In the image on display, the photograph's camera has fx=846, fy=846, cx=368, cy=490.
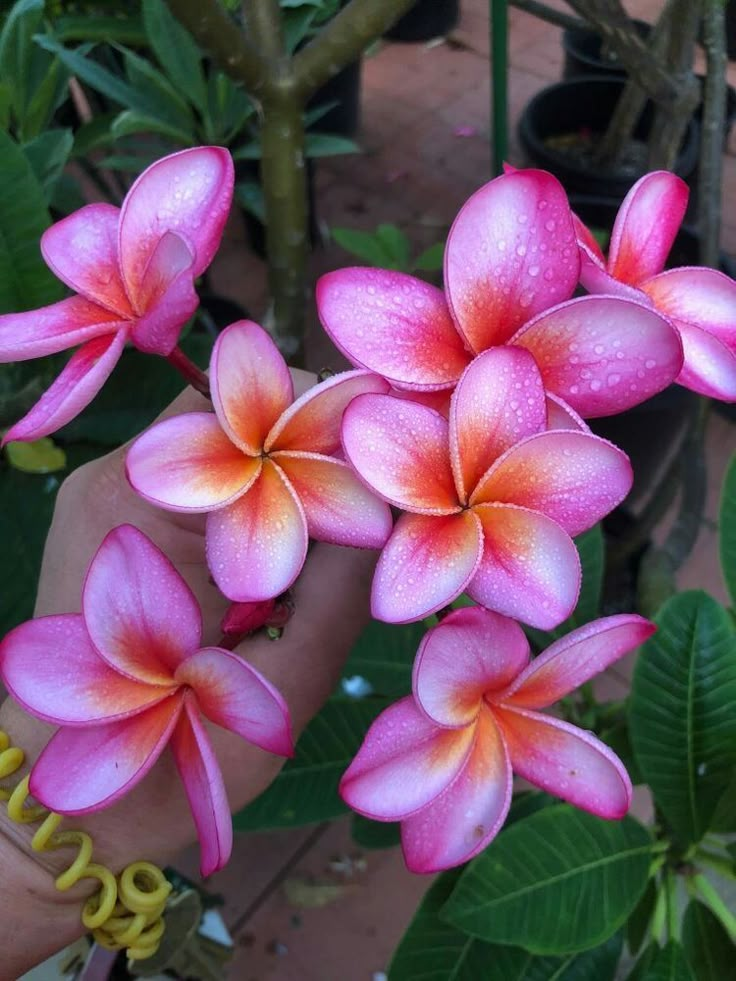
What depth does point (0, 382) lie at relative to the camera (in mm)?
890

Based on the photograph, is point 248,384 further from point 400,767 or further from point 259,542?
point 400,767

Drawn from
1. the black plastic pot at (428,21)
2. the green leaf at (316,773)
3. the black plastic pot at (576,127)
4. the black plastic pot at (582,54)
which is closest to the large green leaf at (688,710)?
the green leaf at (316,773)

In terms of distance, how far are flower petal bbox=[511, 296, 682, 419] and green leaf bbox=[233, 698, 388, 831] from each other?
61 cm

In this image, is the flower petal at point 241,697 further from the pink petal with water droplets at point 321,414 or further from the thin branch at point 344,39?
the thin branch at point 344,39

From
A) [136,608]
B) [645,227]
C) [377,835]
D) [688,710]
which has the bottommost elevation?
[377,835]

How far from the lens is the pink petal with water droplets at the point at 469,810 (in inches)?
16.2

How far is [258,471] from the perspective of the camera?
382mm

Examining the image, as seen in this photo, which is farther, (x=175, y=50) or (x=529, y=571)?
(x=175, y=50)

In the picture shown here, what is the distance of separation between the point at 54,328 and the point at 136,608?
0.14 metres

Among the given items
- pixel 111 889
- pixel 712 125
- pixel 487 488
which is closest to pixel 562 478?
pixel 487 488

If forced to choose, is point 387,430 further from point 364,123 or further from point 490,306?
point 364,123

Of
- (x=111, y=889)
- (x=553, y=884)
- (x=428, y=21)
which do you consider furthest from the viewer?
(x=428, y=21)

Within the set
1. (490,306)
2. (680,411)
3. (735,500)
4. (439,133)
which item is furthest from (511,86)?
(490,306)

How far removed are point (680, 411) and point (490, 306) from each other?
100 cm
